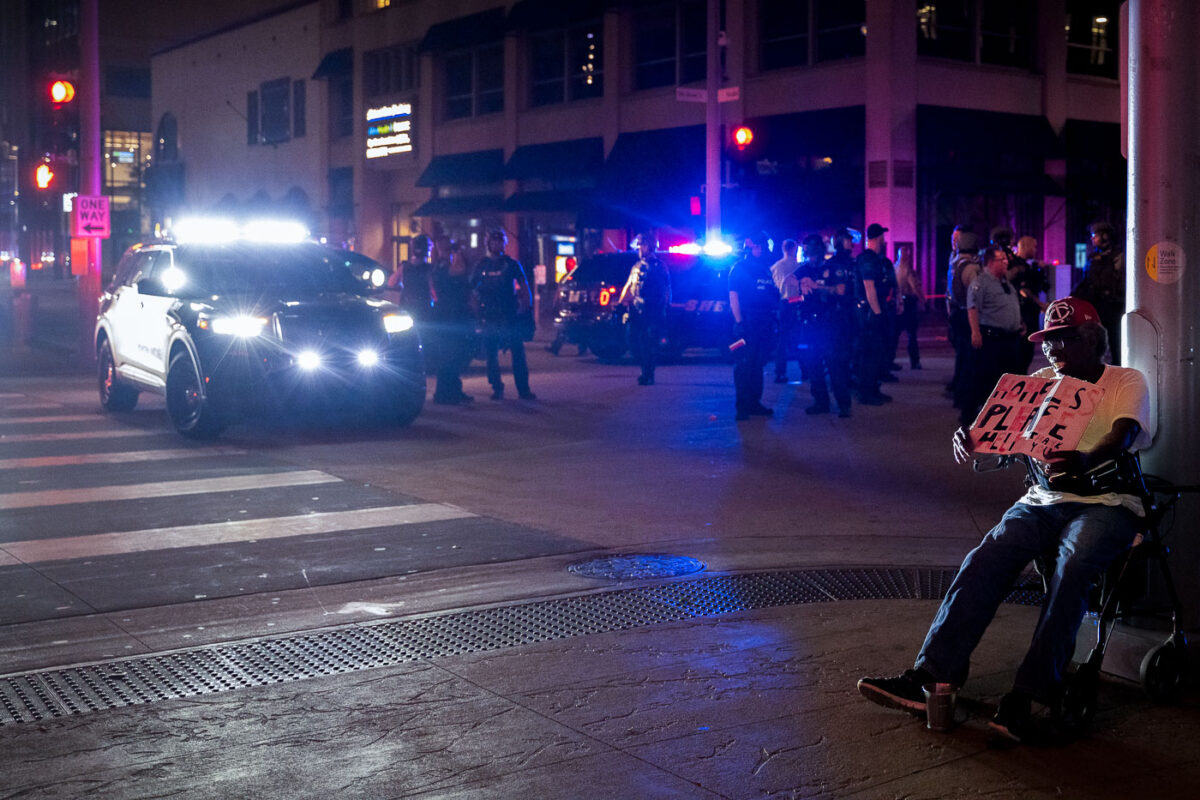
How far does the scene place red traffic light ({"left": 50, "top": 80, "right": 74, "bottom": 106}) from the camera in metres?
20.5

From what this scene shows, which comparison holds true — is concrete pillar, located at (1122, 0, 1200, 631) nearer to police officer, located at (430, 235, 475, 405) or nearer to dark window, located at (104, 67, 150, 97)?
police officer, located at (430, 235, 475, 405)

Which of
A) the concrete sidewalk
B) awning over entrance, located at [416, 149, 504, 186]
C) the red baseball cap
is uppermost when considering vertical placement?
awning over entrance, located at [416, 149, 504, 186]

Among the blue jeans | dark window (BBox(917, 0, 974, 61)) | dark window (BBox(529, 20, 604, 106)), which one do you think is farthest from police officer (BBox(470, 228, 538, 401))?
dark window (BBox(529, 20, 604, 106))

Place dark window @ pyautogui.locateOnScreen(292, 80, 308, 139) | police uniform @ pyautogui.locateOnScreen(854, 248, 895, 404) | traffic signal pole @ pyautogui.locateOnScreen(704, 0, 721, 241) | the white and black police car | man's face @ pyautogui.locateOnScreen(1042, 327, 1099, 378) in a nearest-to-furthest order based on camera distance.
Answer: man's face @ pyautogui.locateOnScreen(1042, 327, 1099, 378) → the white and black police car → police uniform @ pyautogui.locateOnScreen(854, 248, 895, 404) → traffic signal pole @ pyautogui.locateOnScreen(704, 0, 721, 241) → dark window @ pyautogui.locateOnScreen(292, 80, 308, 139)

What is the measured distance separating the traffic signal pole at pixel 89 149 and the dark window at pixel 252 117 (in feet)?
110

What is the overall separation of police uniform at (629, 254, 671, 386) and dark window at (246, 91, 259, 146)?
39.1 m

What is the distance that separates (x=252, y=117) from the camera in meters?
53.9

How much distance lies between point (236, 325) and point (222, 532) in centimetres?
463

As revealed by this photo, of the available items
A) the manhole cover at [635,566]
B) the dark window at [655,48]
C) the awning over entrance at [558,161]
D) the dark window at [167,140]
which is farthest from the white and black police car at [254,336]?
the dark window at [167,140]

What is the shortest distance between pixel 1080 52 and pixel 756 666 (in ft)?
96.3

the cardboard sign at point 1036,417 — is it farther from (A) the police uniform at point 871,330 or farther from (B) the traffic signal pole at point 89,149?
(B) the traffic signal pole at point 89,149

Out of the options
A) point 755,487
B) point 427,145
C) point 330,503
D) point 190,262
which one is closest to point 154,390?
point 190,262

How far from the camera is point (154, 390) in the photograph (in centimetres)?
1373

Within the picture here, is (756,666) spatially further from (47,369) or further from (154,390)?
(47,369)
